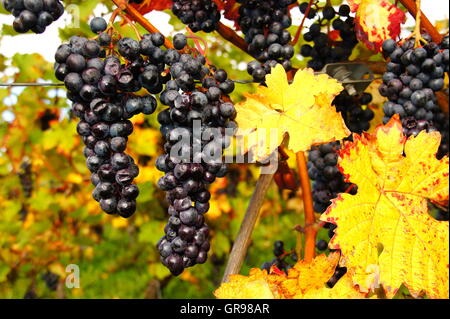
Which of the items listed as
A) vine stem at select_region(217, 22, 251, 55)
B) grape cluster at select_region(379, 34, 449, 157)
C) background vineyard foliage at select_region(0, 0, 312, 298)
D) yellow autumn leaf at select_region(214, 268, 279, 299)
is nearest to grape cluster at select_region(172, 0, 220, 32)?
vine stem at select_region(217, 22, 251, 55)

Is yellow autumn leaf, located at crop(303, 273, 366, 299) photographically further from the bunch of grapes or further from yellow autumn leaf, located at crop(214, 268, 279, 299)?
the bunch of grapes

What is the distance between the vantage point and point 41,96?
7.93ft

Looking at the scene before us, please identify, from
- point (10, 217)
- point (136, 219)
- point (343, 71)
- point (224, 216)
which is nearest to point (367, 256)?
point (343, 71)

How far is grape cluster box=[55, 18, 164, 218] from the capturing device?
33.7 inches

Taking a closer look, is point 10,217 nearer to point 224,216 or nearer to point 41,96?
point 41,96

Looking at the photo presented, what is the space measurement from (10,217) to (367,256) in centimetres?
221

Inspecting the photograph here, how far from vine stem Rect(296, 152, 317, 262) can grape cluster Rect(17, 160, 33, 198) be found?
1923 millimetres

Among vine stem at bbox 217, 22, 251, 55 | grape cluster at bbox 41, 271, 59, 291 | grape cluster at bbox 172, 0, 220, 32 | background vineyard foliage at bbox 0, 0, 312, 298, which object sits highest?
grape cluster at bbox 172, 0, 220, 32

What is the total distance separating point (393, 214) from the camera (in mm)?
988

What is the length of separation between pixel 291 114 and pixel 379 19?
31 centimetres

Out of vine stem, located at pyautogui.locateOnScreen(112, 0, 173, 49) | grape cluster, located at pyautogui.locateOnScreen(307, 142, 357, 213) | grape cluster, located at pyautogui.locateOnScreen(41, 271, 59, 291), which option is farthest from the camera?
grape cluster, located at pyautogui.locateOnScreen(41, 271, 59, 291)

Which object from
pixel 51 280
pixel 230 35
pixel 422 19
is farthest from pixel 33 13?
pixel 51 280

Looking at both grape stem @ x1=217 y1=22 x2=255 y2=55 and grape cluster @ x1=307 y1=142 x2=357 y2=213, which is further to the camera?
grape cluster @ x1=307 y1=142 x2=357 y2=213

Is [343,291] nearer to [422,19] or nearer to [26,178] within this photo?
[422,19]
